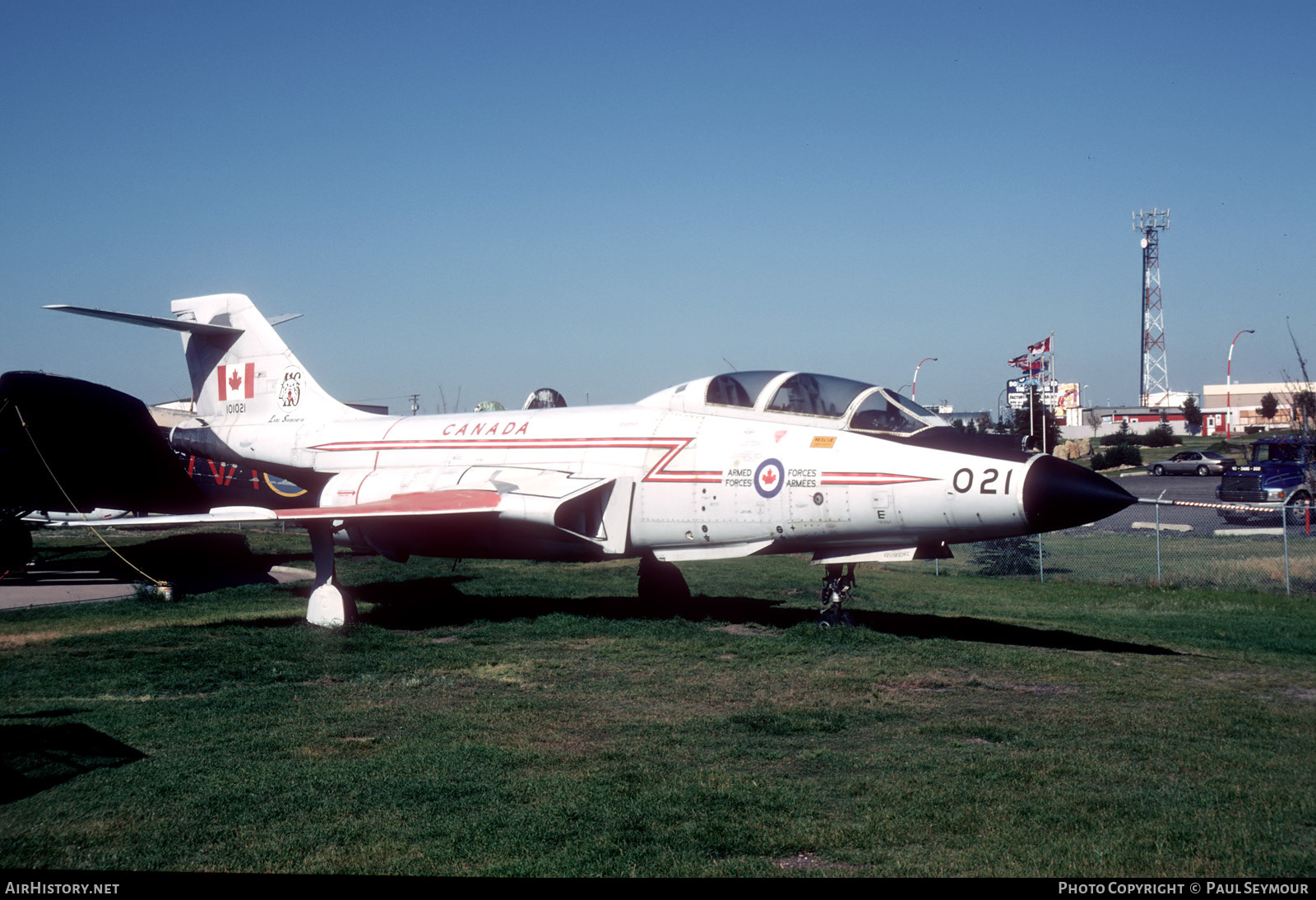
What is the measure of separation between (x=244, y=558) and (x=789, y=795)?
63.1 ft

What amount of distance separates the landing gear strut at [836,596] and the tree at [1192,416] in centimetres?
10558

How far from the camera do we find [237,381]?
1769 centimetres

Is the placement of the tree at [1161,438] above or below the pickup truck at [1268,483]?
above

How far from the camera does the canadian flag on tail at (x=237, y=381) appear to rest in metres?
17.6

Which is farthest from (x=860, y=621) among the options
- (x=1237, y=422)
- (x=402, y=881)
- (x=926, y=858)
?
(x=1237, y=422)

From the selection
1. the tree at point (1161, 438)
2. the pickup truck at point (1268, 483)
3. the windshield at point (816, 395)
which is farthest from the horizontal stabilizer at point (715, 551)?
the tree at point (1161, 438)

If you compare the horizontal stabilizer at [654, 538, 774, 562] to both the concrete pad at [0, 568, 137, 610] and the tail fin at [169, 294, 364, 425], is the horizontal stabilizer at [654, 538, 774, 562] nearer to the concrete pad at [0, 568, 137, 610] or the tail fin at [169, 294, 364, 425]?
the tail fin at [169, 294, 364, 425]

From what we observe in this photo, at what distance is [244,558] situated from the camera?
21875mm

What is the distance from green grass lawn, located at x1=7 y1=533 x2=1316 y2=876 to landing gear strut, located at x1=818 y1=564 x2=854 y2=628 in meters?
0.33

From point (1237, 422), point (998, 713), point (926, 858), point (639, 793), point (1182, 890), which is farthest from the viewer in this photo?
point (1237, 422)

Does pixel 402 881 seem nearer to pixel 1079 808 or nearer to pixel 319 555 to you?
pixel 1079 808

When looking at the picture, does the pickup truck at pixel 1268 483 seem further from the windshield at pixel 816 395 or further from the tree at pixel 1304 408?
the windshield at pixel 816 395

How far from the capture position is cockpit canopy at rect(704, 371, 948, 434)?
1127 centimetres

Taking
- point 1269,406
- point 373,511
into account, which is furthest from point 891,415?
point 1269,406
